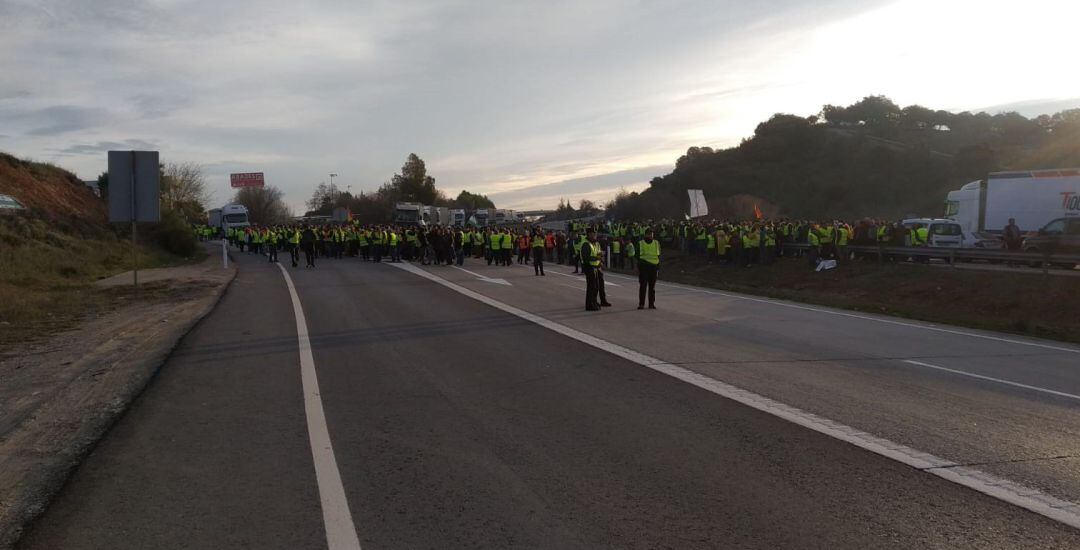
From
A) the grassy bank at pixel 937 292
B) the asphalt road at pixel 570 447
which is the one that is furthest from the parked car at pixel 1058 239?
the asphalt road at pixel 570 447

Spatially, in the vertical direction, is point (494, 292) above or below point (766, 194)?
below

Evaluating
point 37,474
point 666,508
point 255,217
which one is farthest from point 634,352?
point 255,217

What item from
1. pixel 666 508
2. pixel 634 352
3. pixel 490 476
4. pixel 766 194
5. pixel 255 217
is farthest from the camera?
pixel 255 217

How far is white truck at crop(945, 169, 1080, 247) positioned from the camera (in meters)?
29.7

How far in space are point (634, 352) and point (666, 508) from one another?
6.31 m

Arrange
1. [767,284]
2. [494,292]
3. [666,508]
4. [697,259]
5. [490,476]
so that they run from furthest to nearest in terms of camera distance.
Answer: [697,259] < [767,284] < [494,292] < [490,476] < [666,508]

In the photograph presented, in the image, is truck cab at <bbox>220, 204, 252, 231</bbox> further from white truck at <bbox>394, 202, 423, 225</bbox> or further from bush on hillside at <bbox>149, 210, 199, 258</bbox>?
bush on hillside at <bbox>149, 210, 199, 258</bbox>

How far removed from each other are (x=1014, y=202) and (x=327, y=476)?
32.4 metres

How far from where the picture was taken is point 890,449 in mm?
6477

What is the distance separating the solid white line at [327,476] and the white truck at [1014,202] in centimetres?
2930

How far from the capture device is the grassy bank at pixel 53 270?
53.8 ft

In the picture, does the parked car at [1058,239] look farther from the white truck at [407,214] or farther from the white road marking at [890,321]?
the white truck at [407,214]

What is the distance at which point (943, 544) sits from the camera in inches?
180

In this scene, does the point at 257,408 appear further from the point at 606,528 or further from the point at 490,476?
the point at 606,528
